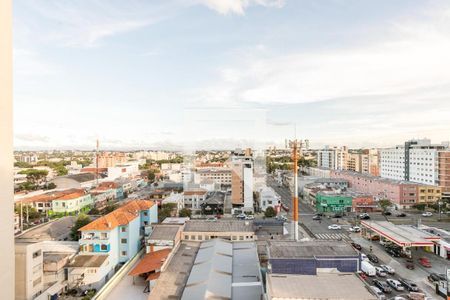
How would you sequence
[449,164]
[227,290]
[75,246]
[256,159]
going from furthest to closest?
[449,164] < [256,159] < [75,246] < [227,290]

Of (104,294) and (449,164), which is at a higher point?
(449,164)

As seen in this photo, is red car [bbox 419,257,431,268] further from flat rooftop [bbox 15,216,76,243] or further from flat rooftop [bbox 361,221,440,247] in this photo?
flat rooftop [bbox 15,216,76,243]

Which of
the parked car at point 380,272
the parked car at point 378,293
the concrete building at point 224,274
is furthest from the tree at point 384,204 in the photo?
the concrete building at point 224,274

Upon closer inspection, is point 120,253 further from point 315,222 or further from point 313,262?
point 315,222

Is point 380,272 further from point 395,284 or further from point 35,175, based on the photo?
point 35,175

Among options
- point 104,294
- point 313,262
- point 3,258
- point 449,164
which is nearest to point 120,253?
point 104,294

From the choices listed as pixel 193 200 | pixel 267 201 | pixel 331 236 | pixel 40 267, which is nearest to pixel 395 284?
pixel 331 236

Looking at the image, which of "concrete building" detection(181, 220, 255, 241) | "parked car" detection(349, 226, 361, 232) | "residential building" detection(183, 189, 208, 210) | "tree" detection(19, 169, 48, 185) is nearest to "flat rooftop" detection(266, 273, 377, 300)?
"concrete building" detection(181, 220, 255, 241)
